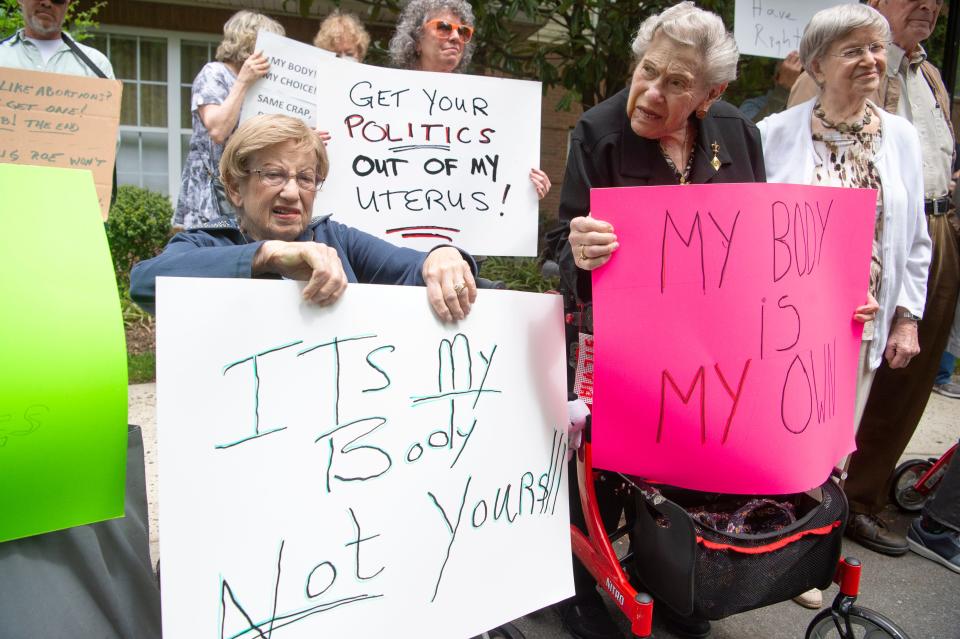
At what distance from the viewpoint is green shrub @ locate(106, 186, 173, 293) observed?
600 cm

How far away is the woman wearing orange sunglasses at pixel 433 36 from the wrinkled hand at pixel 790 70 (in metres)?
1.60

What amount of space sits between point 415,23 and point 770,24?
1.90m

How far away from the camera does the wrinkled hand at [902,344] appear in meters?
2.39

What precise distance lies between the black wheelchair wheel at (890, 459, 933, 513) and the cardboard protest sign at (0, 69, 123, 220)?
3.55 metres

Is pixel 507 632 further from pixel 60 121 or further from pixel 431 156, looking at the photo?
pixel 60 121

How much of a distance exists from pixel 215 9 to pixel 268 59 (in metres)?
6.53

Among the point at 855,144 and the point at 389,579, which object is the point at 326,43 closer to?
the point at 855,144

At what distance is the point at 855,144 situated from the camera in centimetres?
228

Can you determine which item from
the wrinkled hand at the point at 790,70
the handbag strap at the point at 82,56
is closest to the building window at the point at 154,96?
the handbag strap at the point at 82,56

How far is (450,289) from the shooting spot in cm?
142

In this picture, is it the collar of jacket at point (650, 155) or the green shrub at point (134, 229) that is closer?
the collar of jacket at point (650, 155)

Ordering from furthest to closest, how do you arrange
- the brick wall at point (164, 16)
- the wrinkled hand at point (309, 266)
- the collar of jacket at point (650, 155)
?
the brick wall at point (164, 16) → the collar of jacket at point (650, 155) → the wrinkled hand at point (309, 266)

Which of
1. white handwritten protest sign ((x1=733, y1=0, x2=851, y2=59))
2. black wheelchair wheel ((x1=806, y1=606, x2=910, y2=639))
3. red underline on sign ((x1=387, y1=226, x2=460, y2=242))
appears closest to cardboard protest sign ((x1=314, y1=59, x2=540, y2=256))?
red underline on sign ((x1=387, y1=226, x2=460, y2=242))

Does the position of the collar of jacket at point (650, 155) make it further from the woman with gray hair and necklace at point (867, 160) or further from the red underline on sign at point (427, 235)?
the red underline on sign at point (427, 235)
